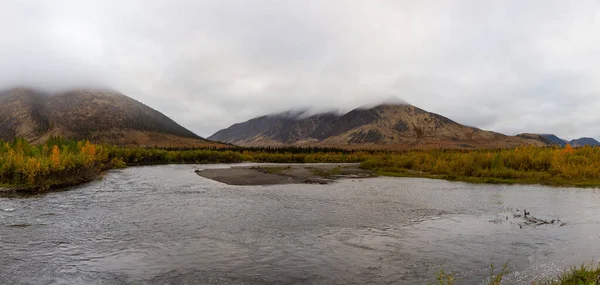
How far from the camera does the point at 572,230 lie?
18.0 meters

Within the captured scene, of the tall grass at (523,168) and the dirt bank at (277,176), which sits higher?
the tall grass at (523,168)

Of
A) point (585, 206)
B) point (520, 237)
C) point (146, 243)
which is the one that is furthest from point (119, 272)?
point (585, 206)

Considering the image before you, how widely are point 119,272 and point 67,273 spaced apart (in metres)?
1.60

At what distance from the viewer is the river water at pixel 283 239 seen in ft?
38.9

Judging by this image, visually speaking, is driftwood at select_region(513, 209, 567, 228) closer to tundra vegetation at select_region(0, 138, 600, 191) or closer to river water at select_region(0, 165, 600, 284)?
river water at select_region(0, 165, 600, 284)

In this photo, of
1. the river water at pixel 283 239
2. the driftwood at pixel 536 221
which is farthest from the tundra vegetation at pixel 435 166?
the driftwood at pixel 536 221

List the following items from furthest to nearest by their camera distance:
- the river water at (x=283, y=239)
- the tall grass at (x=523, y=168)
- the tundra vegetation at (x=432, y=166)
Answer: the tall grass at (x=523, y=168)
the tundra vegetation at (x=432, y=166)
the river water at (x=283, y=239)

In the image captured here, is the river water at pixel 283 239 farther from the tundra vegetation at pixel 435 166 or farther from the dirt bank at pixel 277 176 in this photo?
the dirt bank at pixel 277 176

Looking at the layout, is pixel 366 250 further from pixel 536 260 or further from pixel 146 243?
pixel 146 243

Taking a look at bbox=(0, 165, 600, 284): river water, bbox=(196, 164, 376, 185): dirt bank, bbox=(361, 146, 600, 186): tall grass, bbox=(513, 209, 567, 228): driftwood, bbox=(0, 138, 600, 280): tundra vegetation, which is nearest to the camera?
bbox=(0, 165, 600, 284): river water

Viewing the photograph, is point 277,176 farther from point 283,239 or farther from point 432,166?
point 283,239

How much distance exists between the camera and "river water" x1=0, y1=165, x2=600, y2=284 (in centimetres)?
1186

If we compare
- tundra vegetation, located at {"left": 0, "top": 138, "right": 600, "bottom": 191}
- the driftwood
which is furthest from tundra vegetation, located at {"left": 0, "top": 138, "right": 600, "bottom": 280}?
the driftwood

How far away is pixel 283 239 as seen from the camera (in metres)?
16.3
